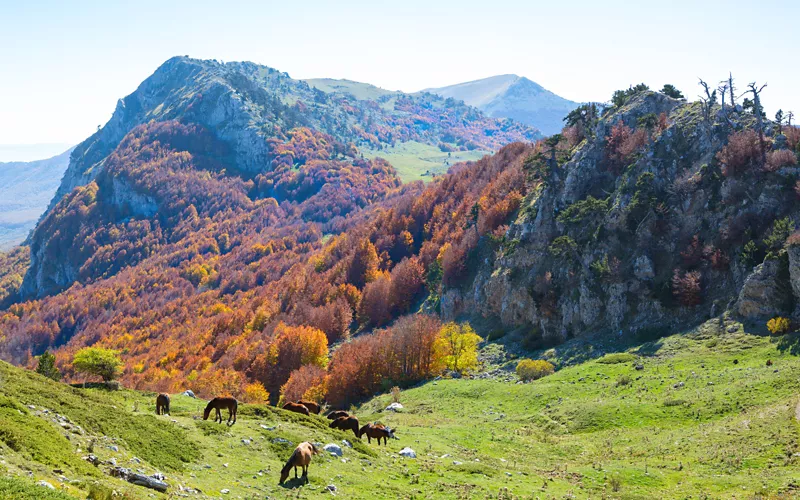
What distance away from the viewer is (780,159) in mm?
73500

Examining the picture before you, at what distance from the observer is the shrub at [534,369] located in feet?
236

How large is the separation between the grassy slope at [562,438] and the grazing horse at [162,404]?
1102mm

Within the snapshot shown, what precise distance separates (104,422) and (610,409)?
4223cm

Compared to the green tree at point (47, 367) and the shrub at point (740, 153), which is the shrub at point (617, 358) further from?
the green tree at point (47, 367)

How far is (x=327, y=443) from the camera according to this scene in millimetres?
32188

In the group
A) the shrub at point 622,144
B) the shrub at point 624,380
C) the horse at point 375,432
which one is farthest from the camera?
the shrub at point 622,144

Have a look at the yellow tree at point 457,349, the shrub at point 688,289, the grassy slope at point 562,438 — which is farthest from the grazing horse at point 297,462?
the shrub at point 688,289

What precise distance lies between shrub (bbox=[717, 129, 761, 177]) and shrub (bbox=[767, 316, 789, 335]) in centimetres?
2783

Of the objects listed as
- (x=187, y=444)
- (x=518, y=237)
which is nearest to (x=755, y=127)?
(x=518, y=237)

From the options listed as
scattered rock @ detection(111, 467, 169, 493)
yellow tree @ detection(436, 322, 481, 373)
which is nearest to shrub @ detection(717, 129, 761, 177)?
yellow tree @ detection(436, 322, 481, 373)

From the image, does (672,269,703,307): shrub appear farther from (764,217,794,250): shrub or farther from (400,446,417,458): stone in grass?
(400,446,417,458): stone in grass

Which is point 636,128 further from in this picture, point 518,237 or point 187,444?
point 187,444

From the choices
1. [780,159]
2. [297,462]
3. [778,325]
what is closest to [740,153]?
[780,159]

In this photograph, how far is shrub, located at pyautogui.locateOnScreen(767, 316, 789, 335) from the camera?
5744 centimetres
